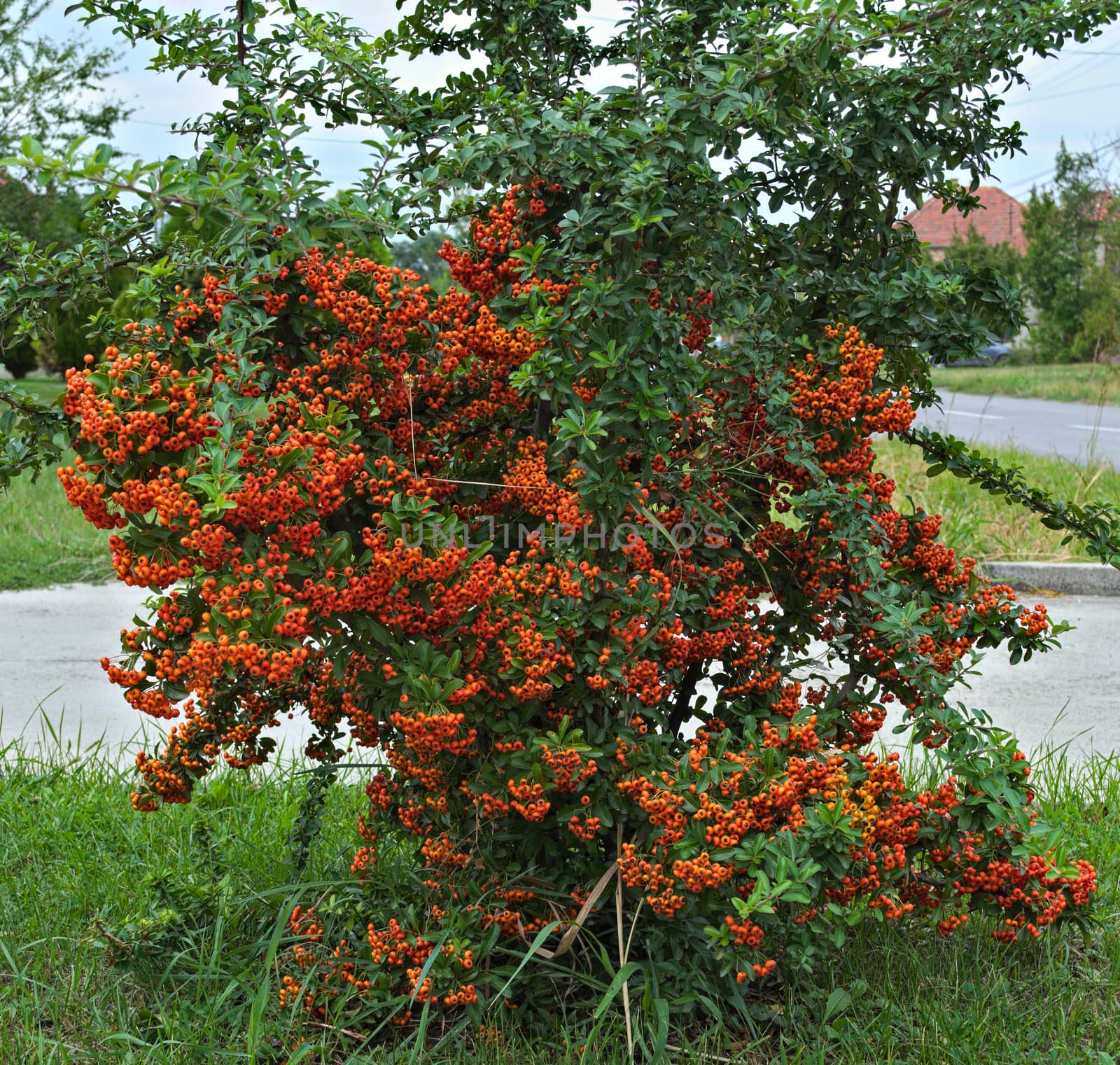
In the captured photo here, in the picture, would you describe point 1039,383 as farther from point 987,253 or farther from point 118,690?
point 118,690

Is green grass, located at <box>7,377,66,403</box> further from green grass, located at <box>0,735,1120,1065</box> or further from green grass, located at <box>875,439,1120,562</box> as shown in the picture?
green grass, located at <box>0,735,1120,1065</box>

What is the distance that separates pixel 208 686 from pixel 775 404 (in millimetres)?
1379

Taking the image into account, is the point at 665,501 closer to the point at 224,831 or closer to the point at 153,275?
the point at 153,275

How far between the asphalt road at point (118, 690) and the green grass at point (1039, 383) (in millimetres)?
12545

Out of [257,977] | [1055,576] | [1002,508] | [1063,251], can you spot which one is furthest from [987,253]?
[257,977]

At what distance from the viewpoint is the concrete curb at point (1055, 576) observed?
6.90 m

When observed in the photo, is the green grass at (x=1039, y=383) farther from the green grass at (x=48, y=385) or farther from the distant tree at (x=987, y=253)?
the green grass at (x=48, y=385)

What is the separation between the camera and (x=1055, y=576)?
6.93 meters

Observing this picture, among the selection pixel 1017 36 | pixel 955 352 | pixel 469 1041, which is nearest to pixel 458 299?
pixel 955 352

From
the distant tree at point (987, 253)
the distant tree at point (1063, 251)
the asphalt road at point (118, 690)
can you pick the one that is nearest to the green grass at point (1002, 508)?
the asphalt road at point (118, 690)

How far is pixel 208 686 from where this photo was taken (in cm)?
204

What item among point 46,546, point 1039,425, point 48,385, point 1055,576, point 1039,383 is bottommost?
point 1055,576

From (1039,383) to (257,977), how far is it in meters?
23.2

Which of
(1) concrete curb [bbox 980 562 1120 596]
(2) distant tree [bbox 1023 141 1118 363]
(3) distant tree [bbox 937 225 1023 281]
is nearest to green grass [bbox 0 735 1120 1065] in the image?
(1) concrete curb [bbox 980 562 1120 596]
